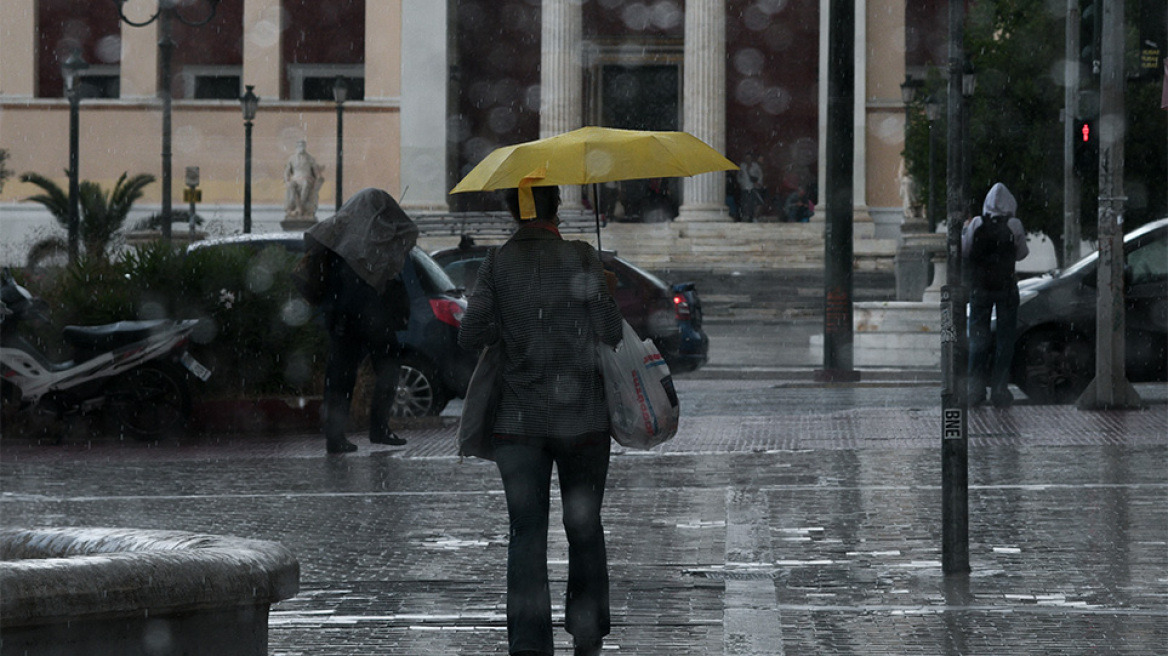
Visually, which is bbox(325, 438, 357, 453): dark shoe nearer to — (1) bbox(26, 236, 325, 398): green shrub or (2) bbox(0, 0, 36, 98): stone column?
(1) bbox(26, 236, 325, 398): green shrub

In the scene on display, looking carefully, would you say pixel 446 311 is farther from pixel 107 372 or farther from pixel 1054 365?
pixel 1054 365

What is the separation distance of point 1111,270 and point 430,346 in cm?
551

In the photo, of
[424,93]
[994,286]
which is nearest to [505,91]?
[424,93]

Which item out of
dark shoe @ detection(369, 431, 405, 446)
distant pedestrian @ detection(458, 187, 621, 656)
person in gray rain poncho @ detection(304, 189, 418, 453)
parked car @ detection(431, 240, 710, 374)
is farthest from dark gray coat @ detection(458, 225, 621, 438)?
parked car @ detection(431, 240, 710, 374)

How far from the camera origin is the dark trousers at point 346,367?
40.4 feet

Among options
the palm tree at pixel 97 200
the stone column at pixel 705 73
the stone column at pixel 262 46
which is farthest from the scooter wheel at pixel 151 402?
the stone column at pixel 262 46

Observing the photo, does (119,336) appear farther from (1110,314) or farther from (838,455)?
(1110,314)

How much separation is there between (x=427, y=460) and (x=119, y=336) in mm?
2806

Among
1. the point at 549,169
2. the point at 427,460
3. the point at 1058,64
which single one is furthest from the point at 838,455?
the point at 1058,64

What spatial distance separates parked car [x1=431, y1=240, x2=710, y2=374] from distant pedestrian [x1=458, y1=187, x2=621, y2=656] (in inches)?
468

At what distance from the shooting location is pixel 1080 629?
6230 millimetres

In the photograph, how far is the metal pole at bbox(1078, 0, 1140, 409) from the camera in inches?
559

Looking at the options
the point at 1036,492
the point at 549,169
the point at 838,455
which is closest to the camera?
the point at 549,169

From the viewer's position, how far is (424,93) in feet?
162
